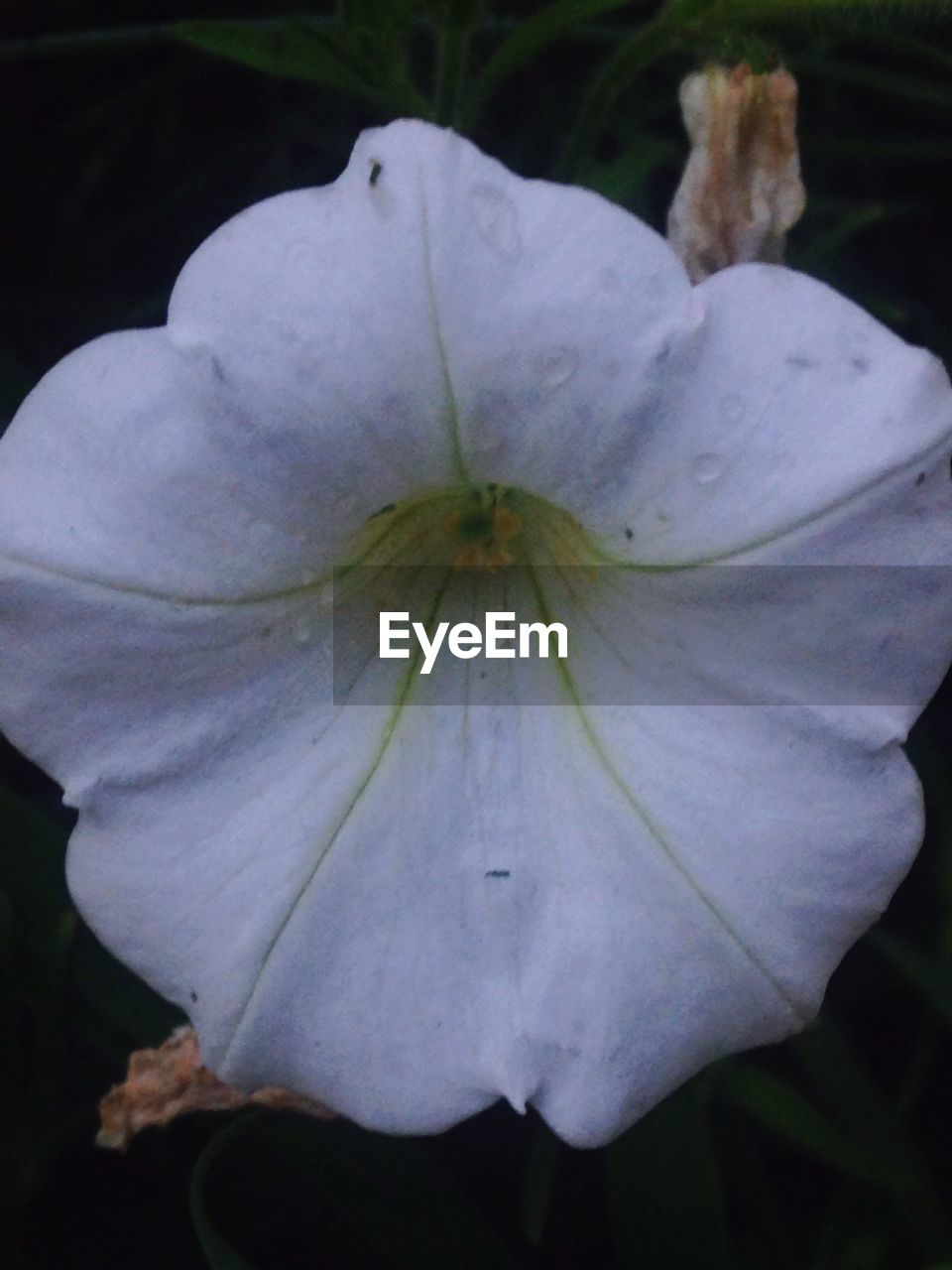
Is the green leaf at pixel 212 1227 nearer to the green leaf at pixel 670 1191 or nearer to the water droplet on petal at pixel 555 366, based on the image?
the green leaf at pixel 670 1191

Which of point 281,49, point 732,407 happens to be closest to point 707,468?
point 732,407

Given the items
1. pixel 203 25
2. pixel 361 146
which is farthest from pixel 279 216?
pixel 203 25

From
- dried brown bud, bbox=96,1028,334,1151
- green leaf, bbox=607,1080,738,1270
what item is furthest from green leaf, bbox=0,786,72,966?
green leaf, bbox=607,1080,738,1270

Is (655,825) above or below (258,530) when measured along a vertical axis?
below

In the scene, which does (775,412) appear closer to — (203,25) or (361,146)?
(361,146)

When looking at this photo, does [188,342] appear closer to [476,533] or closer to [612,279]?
[612,279]

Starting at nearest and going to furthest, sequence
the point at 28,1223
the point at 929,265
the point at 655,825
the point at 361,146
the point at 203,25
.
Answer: the point at 361,146, the point at 655,825, the point at 203,25, the point at 28,1223, the point at 929,265
